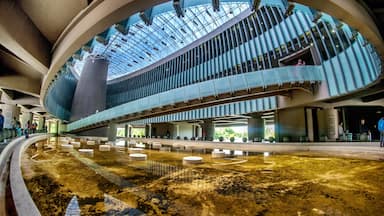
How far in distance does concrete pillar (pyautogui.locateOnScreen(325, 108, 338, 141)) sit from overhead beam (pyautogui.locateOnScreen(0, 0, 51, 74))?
2311 cm

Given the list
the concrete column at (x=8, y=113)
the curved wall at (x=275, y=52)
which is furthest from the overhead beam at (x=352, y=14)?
the concrete column at (x=8, y=113)

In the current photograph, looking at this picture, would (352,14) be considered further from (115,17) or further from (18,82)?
(18,82)

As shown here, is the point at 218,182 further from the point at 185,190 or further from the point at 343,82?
the point at 343,82

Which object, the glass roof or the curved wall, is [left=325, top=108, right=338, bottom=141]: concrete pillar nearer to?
the curved wall

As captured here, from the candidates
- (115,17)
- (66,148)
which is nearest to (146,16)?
(115,17)

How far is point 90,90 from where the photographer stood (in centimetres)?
4228

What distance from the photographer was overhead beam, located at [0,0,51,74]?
14.4 ft

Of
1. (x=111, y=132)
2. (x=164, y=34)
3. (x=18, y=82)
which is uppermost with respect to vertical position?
(x=164, y=34)

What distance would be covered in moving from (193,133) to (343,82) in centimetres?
2929

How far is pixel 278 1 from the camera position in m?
5.00

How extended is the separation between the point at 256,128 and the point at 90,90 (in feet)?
110

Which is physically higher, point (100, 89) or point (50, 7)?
point (100, 89)

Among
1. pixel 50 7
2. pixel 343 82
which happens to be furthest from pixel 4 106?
pixel 343 82

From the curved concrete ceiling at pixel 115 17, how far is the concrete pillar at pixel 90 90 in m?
38.5
